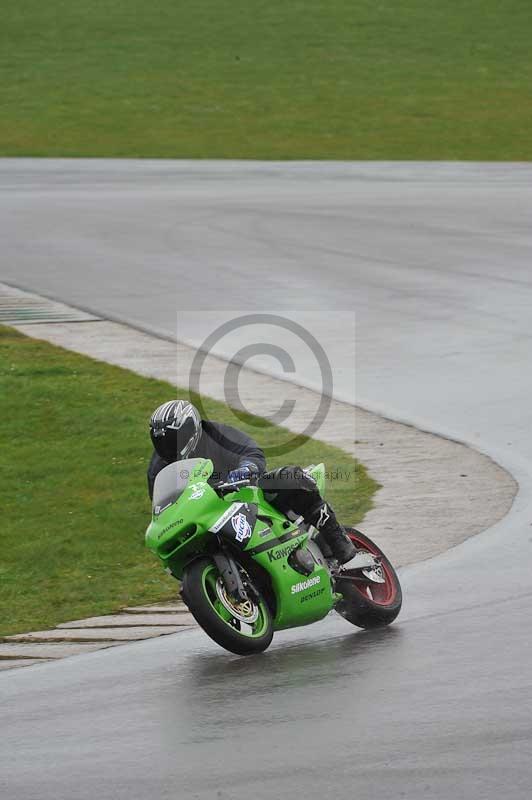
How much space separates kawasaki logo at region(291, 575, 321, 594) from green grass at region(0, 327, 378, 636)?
1767 millimetres

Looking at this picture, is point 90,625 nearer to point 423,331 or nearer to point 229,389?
point 229,389

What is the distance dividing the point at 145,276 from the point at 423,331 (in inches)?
235

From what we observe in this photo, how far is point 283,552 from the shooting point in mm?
8617

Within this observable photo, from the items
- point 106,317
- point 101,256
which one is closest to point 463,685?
point 106,317

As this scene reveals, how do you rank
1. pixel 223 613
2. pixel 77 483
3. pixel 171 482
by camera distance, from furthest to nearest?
pixel 77 483 → pixel 171 482 → pixel 223 613

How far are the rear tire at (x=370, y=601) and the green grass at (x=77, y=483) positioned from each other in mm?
1620

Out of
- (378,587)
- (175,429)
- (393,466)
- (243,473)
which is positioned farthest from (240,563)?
(393,466)

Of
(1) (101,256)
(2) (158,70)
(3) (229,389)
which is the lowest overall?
(2) (158,70)

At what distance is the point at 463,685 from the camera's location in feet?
24.8

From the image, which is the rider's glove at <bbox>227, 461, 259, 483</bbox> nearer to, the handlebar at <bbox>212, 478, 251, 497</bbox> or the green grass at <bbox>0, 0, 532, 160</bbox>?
the handlebar at <bbox>212, 478, 251, 497</bbox>

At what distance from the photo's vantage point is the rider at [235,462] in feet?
28.5

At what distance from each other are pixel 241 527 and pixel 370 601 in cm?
104

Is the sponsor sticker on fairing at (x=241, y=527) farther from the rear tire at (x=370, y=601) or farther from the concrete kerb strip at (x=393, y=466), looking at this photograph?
the concrete kerb strip at (x=393, y=466)

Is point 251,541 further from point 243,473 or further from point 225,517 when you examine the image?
point 243,473
